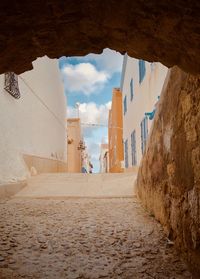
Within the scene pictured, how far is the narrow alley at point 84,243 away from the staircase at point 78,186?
3.48ft

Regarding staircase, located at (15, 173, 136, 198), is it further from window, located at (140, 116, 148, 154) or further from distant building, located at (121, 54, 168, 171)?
distant building, located at (121, 54, 168, 171)

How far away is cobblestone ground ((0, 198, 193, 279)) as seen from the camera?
97.5 inches

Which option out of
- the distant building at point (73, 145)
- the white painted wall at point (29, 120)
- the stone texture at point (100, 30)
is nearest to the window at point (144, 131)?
the white painted wall at point (29, 120)

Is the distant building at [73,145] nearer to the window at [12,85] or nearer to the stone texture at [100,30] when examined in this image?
the window at [12,85]

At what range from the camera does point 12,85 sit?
688 cm

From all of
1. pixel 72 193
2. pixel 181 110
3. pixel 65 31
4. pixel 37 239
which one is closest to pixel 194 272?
pixel 181 110

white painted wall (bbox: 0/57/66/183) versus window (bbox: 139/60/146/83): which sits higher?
window (bbox: 139/60/146/83)

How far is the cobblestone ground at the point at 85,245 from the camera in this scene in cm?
248

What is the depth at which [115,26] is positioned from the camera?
5.90 feet

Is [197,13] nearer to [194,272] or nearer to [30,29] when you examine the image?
[30,29]

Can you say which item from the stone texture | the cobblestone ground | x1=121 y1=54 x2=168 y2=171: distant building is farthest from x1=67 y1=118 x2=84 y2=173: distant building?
the stone texture

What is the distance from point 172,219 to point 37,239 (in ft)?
5.02

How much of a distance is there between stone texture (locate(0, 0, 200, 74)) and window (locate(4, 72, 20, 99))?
4.68 metres

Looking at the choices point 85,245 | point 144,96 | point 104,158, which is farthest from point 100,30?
point 104,158
